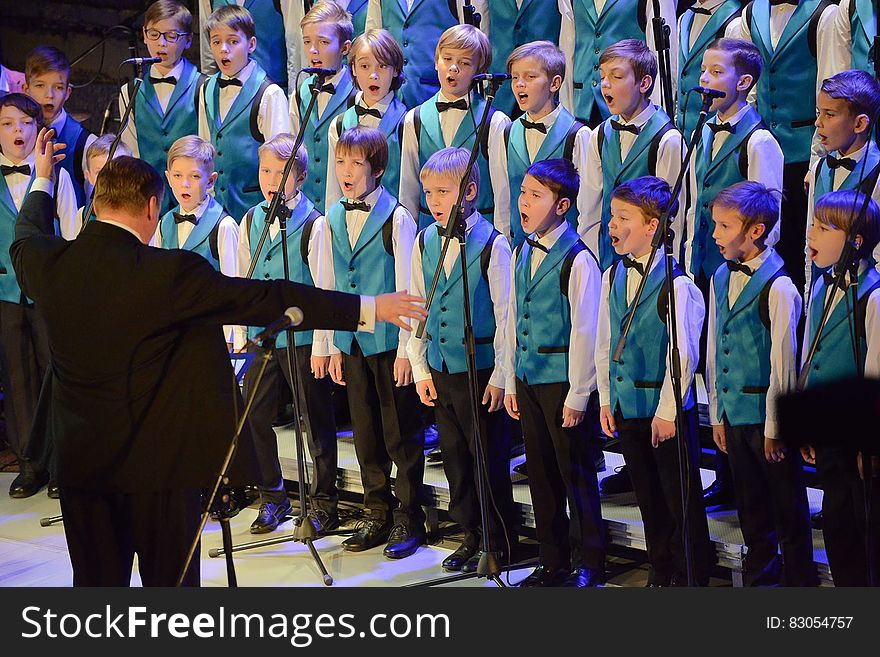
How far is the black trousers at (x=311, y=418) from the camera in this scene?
4.74 metres

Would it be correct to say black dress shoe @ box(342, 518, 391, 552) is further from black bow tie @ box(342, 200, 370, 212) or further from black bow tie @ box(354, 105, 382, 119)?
black bow tie @ box(354, 105, 382, 119)

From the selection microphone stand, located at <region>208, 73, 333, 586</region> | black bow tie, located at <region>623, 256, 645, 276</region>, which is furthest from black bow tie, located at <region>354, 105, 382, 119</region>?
black bow tie, located at <region>623, 256, 645, 276</region>

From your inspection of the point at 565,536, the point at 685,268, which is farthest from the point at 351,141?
the point at 565,536

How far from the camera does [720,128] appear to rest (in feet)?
13.2

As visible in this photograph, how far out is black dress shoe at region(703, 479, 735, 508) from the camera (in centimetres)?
418

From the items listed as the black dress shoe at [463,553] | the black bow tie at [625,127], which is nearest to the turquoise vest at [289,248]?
the black dress shoe at [463,553]

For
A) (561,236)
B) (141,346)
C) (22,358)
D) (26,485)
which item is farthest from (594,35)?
(26,485)

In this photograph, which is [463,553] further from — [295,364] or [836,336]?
[836,336]

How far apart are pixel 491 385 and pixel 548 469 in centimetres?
35

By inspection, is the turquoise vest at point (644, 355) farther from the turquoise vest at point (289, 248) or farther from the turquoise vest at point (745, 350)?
the turquoise vest at point (289, 248)

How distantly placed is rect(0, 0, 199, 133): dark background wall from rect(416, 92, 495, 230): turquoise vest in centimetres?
246

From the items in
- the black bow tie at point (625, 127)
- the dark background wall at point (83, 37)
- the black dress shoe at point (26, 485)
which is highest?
the dark background wall at point (83, 37)

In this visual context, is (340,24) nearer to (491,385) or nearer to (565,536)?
(491,385)

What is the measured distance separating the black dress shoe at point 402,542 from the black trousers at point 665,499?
979mm
